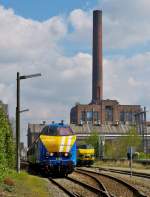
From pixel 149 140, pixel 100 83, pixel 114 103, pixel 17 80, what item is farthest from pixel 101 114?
pixel 17 80

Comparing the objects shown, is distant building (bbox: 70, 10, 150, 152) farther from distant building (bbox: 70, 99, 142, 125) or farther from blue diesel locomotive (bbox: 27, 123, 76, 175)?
blue diesel locomotive (bbox: 27, 123, 76, 175)

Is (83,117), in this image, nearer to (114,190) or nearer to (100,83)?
(100,83)

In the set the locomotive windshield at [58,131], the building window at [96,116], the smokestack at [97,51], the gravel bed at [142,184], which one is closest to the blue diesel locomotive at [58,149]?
the locomotive windshield at [58,131]

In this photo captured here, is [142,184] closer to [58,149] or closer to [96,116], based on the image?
[58,149]

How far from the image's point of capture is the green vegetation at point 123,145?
10869 centimetres

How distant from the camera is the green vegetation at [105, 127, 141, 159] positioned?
109m

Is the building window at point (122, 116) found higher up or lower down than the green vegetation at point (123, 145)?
higher up

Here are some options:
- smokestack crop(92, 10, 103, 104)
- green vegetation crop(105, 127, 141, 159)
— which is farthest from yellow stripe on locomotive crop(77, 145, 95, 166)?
smokestack crop(92, 10, 103, 104)

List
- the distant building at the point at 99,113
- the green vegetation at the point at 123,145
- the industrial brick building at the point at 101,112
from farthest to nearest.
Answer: the industrial brick building at the point at 101,112
the distant building at the point at 99,113
the green vegetation at the point at 123,145

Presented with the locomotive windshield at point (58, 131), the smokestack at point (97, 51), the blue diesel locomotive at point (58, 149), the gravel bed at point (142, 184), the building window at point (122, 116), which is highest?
the smokestack at point (97, 51)

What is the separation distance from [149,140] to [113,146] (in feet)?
144

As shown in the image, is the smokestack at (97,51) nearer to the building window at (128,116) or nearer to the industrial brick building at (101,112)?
the industrial brick building at (101,112)

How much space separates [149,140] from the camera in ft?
531

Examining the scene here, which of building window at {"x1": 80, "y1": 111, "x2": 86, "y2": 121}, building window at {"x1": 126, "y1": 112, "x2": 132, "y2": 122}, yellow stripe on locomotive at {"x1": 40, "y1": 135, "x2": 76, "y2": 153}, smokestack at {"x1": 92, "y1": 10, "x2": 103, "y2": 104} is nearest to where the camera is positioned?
yellow stripe on locomotive at {"x1": 40, "y1": 135, "x2": 76, "y2": 153}
